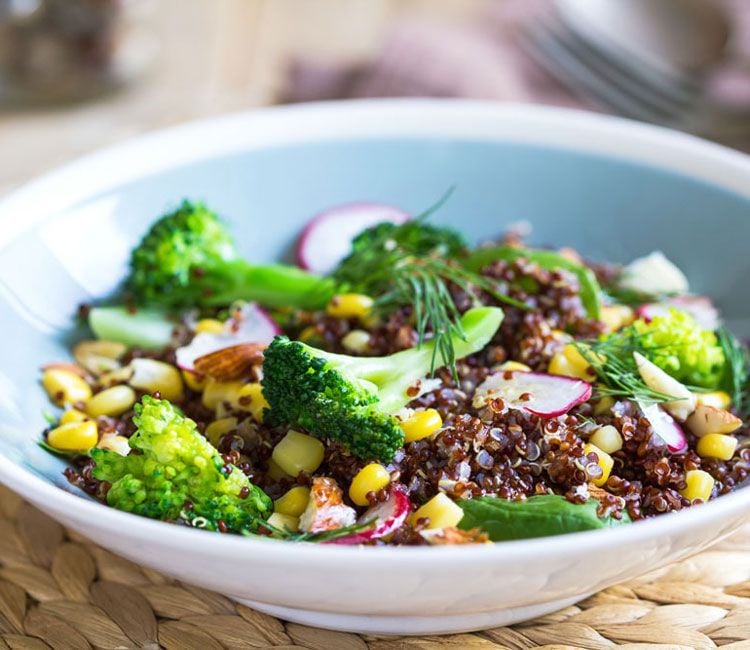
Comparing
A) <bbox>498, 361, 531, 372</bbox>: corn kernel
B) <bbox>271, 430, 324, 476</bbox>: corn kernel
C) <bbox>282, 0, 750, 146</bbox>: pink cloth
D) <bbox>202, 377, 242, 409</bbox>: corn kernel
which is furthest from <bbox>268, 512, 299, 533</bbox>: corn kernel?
<bbox>282, 0, 750, 146</bbox>: pink cloth

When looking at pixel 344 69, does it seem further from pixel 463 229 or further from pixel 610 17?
pixel 463 229

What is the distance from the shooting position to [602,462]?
2.53m

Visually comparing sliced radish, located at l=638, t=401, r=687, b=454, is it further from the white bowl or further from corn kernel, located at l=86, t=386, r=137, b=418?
corn kernel, located at l=86, t=386, r=137, b=418

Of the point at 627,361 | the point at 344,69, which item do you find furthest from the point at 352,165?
the point at 344,69

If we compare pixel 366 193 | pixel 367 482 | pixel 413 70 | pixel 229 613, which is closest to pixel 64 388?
pixel 229 613

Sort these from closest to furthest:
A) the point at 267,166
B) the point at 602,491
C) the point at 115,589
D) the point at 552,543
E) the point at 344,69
Result: 1. the point at 552,543
2. the point at 602,491
3. the point at 115,589
4. the point at 267,166
5. the point at 344,69

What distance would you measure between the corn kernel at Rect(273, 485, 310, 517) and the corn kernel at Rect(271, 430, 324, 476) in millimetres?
89

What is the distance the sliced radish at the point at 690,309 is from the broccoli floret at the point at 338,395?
0.94 m

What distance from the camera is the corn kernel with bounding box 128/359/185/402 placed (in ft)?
9.87

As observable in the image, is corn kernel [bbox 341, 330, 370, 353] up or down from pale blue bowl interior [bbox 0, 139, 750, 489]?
down

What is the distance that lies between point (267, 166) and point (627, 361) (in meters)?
1.63

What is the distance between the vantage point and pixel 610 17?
5.64 m

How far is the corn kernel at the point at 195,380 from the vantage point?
299 centimetres

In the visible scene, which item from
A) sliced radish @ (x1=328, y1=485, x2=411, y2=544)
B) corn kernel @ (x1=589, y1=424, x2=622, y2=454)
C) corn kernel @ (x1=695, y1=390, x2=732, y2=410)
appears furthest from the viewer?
corn kernel @ (x1=695, y1=390, x2=732, y2=410)
